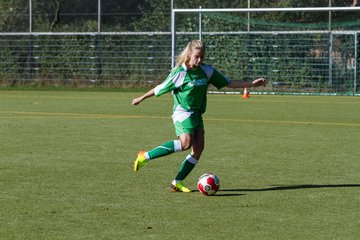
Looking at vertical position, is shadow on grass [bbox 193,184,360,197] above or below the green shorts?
below

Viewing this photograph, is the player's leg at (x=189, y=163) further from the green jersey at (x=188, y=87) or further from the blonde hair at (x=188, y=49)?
the blonde hair at (x=188, y=49)

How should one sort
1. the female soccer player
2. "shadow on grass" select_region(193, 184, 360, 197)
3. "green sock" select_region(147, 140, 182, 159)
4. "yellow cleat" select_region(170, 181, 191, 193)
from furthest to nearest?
1. "green sock" select_region(147, 140, 182, 159)
2. the female soccer player
3. "yellow cleat" select_region(170, 181, 191, 193)
4. "shadow on grass" select_region(193, 184, 360, 197)

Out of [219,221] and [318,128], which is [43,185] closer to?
[219,221]

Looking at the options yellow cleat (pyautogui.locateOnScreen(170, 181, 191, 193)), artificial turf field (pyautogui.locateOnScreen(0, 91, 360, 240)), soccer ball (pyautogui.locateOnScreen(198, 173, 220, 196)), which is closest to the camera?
artificial turf field (pyautogui.locateOnScreen(0, 91, 360, 240))

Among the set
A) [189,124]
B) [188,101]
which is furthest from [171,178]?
[188,101]

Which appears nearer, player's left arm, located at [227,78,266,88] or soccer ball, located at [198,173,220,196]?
soccer ball, located at [198,173,220,196]

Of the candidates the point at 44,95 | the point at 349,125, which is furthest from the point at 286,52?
the point at 349,125

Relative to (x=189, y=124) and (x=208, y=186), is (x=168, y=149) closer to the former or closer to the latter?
(x=189, y=124)

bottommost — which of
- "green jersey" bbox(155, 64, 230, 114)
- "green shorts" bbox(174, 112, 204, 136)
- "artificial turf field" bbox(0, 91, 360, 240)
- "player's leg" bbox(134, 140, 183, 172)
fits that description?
"artificial turf field" bbox(0, 91, 360, 240)

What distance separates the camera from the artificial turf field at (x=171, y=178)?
7902 mm

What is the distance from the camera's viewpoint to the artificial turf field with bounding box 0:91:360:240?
790 centimetres

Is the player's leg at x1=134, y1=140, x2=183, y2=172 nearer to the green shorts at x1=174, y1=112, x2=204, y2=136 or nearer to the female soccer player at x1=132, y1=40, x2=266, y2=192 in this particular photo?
the female soccer player at x1=132, y1=40, x2=266, y2=192

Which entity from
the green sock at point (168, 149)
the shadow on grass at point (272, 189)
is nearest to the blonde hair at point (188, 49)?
the green sock at point (168, 149)

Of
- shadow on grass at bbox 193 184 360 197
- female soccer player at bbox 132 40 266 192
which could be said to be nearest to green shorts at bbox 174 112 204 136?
female soccer player at bbox 132 40 266 192
